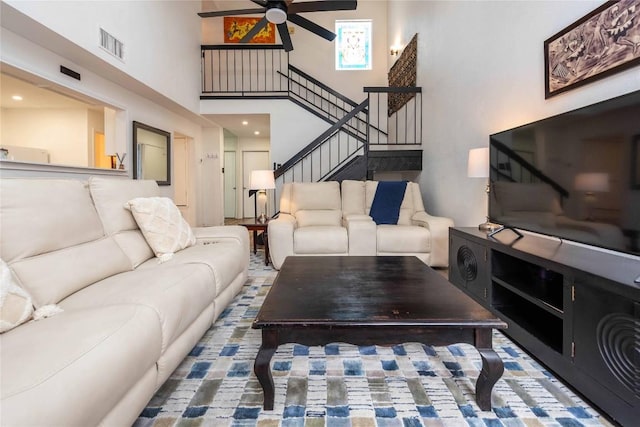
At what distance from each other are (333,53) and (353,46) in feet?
1.60

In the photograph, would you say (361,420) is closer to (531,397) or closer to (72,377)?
(531,397)

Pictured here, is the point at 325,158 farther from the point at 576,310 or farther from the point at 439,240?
the point at 576,310

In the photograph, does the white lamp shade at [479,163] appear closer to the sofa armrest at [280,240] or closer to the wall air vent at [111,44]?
the sofa armrest at [280,240]

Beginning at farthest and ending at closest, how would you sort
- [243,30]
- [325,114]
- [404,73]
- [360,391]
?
[243,30]
[325,114]
[404,73]
[360,391]

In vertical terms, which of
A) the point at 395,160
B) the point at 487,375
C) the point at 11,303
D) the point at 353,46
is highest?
the point at 353,46

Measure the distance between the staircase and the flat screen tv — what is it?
2.62 m

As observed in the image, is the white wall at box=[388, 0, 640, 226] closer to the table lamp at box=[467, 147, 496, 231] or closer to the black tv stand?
the table lamp at box=[467, 147, 496, 231]

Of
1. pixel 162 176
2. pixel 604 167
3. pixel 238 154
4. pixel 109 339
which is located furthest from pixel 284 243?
pixel 238 154

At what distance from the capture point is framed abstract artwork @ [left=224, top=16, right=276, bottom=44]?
23.4 ft

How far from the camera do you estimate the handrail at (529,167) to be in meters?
1.71

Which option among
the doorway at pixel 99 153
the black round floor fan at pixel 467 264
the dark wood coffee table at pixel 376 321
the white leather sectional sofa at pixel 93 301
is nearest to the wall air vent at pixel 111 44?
the white leather sectional sofa at pixel 93 301

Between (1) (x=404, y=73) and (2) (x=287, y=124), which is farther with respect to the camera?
(2) (x=287, y=124)

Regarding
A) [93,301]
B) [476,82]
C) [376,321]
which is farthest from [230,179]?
[376,321]

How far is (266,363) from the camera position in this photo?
1.27 m
